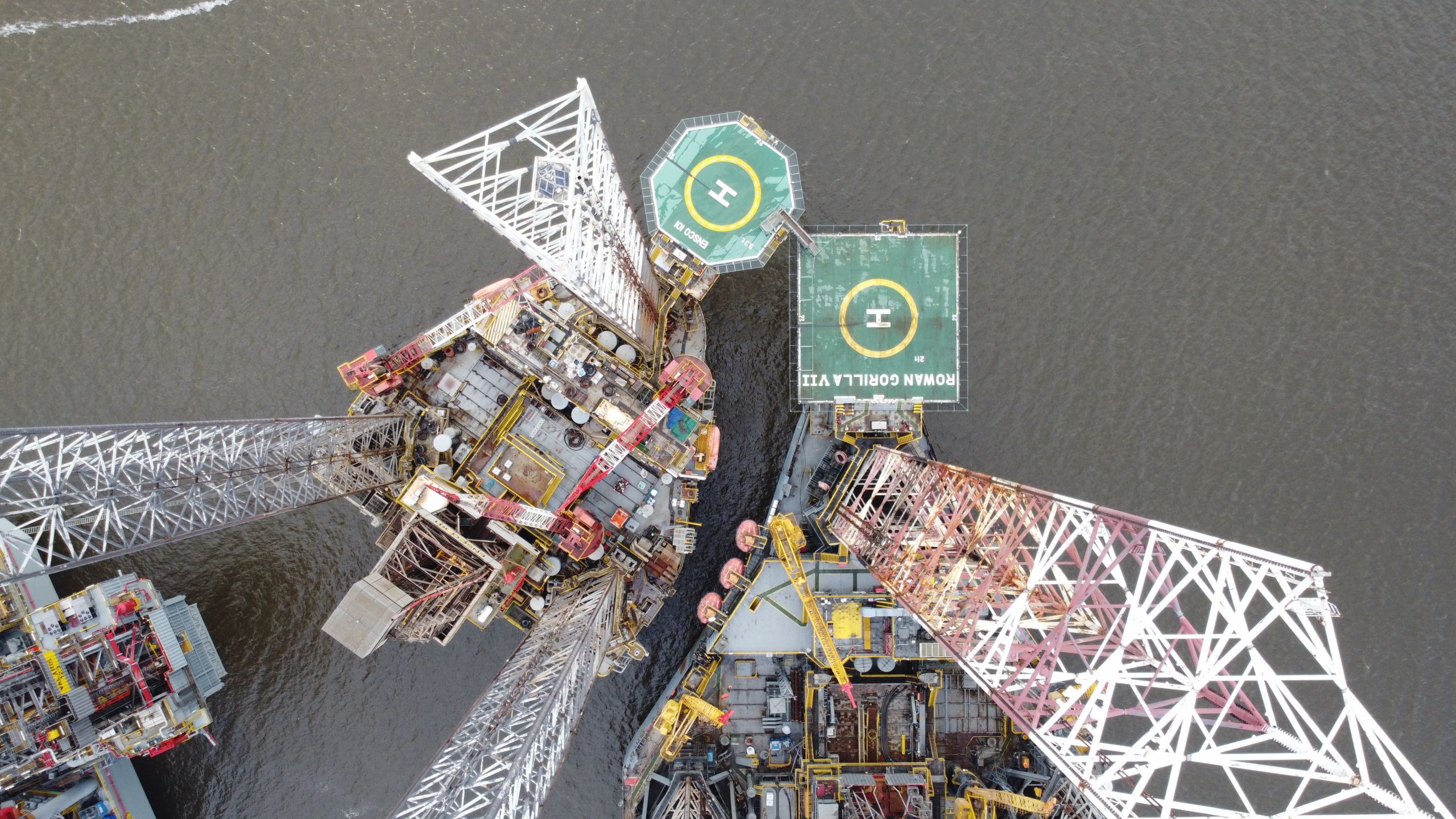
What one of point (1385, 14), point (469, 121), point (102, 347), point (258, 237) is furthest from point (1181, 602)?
point (102, 347)

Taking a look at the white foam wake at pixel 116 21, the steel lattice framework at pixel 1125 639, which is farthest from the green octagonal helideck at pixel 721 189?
Answer: the white foam wake at pixel 116 21

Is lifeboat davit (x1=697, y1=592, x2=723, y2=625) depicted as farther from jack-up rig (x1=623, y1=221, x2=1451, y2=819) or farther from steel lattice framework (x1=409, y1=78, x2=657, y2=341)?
steel lattice framework (x1=409, y1=78, x2=657, y2=341)

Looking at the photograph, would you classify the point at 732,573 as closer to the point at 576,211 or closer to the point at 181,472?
the point at 576,211

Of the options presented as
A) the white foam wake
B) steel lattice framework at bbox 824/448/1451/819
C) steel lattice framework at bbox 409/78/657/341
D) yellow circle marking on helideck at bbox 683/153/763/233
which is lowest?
steel lattice framework at bbox 824/448/1451/819

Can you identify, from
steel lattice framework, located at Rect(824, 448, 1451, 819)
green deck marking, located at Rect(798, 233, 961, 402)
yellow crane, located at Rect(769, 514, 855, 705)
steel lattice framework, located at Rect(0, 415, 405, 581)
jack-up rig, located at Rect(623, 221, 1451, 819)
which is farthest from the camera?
yellow crane, located at Rect(769, 514, 855, 705)

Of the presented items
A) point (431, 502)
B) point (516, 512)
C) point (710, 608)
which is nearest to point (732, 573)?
point (710, 608)

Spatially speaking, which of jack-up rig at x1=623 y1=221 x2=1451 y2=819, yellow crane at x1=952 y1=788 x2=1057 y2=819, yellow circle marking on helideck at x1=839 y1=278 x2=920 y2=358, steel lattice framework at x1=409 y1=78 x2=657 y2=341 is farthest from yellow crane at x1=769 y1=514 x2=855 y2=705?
steel lattice framework at x1=409 y1=78 x2=657 y2=341

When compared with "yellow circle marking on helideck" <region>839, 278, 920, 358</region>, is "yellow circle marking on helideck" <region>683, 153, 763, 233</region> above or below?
above
